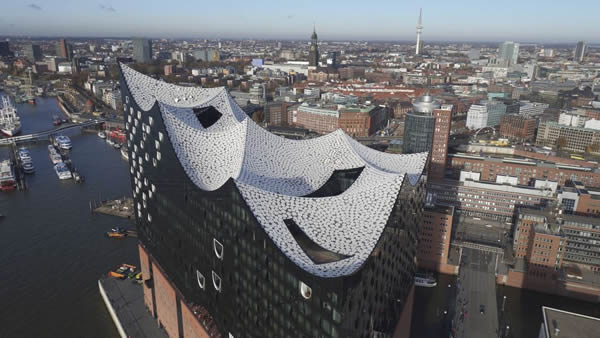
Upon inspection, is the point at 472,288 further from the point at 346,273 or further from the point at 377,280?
the point at 346,273

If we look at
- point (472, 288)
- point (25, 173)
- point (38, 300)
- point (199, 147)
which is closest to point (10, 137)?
point (25, 173)

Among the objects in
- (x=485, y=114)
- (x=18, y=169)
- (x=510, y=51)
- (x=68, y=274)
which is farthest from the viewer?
(x=510, y=51)

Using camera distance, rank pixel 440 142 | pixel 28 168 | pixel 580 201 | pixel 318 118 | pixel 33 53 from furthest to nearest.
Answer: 1. pixel 33 53
2. pixel 318 118
3. pixel 28 168
4. pixel 440 142
5. pixel 580 201

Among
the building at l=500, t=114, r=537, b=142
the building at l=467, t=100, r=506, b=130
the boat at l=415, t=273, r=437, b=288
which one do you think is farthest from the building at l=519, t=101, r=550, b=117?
the boat at l=415, t=273, r=437, b=288

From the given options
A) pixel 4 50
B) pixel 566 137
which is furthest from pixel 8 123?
pixel 4 50

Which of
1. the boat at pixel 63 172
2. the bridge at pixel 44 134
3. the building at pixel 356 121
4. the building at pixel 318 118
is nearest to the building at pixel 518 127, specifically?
the building at pixel 356 121

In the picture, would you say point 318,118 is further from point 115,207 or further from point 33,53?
point 33,53
